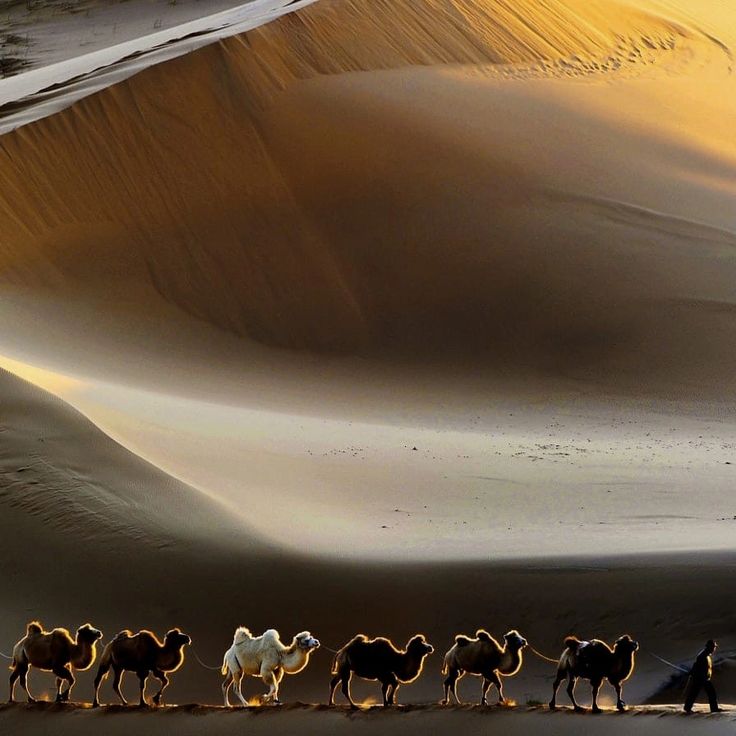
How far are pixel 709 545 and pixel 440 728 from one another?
4.98 meters

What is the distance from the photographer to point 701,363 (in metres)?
20.8

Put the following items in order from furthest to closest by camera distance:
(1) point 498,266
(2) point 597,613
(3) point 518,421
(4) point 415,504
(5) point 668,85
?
(5) point 668,85, (1) point 498,266, (3) point 518,421, (4) point 415,504, (2) point 597,613

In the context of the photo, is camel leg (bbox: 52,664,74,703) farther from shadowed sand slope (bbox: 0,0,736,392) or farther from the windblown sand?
shadowed sand slope (bbox: 0,0,736,392)

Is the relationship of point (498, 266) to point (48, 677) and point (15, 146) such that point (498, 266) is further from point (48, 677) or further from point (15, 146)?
point (48, 677)

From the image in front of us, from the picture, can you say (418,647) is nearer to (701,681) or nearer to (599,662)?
(599,662)

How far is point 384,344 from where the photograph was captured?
21.8 meters

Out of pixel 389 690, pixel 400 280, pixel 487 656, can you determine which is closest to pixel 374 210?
pixel 400 280

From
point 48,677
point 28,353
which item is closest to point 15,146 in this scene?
point 28,353

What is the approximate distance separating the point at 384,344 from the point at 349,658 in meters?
13.1

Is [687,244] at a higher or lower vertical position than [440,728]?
higher

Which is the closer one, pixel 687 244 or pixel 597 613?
pixel 597 613

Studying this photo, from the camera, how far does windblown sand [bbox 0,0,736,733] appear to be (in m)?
12.0

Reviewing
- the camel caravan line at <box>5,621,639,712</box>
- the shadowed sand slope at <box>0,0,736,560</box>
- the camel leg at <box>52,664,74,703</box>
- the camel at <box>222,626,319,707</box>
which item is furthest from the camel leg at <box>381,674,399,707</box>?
the shadowed sand slope at <box>0,0,736,560</box>

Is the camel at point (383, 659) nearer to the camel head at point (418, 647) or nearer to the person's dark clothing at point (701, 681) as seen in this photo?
the camel head at point (418, 647)
